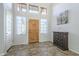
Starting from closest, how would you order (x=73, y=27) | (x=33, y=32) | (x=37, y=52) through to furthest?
(x=37, y=52), (x=73, y=27), (x=33, y=32)

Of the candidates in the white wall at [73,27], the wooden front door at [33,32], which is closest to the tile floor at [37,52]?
the white wall at [73,27]

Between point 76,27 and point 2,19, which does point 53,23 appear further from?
point 2,19

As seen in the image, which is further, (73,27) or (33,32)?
(33,32)

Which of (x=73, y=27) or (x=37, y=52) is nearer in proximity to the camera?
(x=37, y=52)

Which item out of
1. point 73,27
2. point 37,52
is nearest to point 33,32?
point 37,52

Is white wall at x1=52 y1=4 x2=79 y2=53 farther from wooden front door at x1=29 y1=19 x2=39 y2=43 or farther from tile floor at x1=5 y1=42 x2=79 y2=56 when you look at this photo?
wooden front door at x1=29 y1=19 x2=39 y2=43

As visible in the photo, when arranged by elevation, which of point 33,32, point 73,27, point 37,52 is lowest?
point 37,52

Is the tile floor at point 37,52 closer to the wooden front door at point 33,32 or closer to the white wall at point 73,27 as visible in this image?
the white wall at point 73,27

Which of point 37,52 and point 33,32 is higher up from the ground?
point 33,32

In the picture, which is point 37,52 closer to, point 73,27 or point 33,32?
point 73,27

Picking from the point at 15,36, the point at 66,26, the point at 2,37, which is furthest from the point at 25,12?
the point at 2,37

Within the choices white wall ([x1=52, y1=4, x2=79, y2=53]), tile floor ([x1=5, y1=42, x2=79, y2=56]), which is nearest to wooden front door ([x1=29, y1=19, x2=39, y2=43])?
tile floor ([x1=5, y1=42, x2=79, y2=56])

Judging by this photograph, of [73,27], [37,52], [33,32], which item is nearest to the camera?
[37,52]

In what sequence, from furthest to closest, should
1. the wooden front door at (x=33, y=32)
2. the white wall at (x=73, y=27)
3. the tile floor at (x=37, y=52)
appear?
the wooden front door at (x=33, y=32) → the white wall at (x=73, y=27) → the tile floor at (x=37, y=52)
